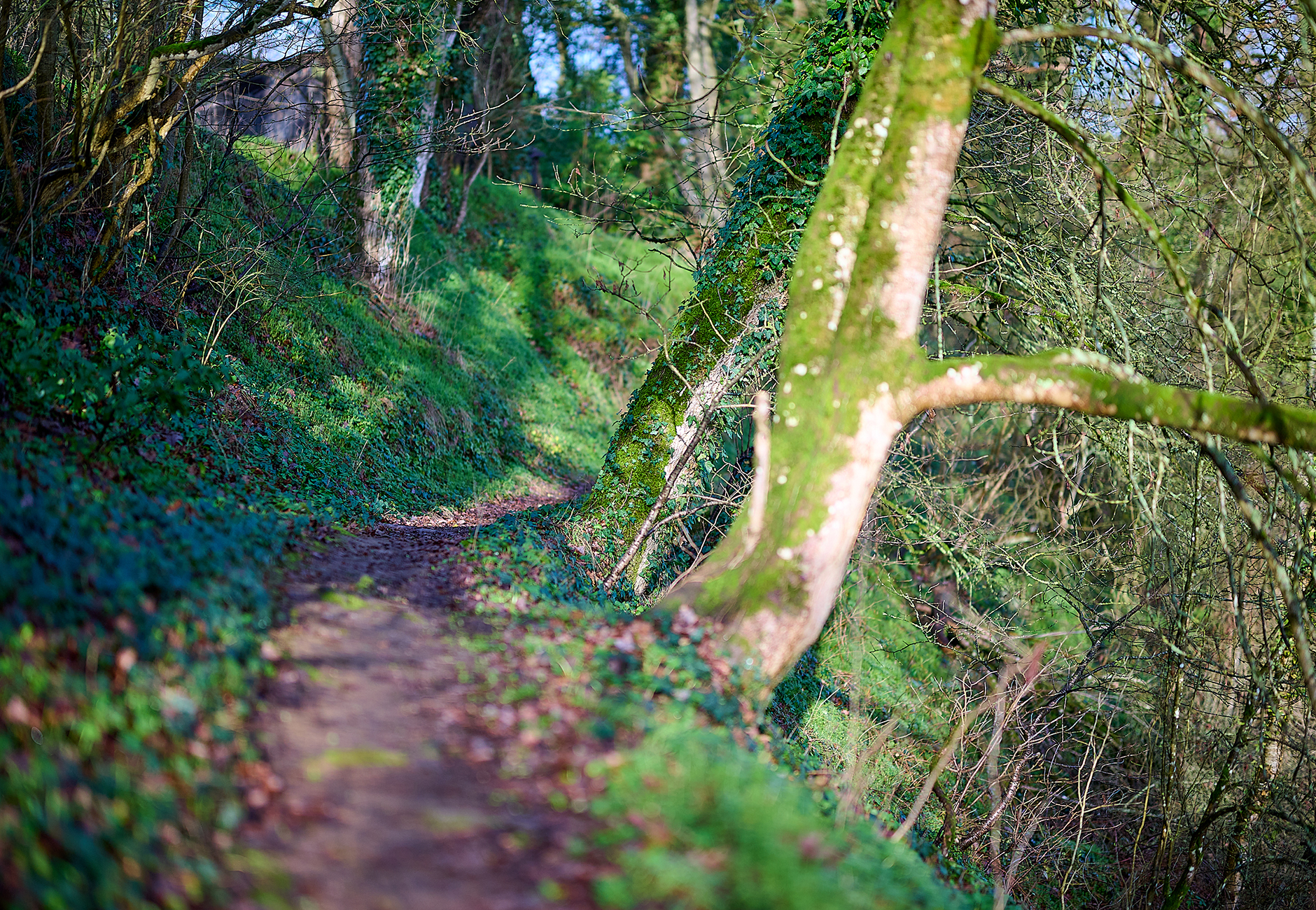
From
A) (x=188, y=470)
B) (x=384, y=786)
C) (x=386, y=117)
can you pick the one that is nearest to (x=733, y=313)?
(x=188, y=470)

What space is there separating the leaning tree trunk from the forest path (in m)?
1.59

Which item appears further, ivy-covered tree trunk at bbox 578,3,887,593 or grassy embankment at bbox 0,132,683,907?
ivy-covered tree trunk at bbox 578,3,887,593

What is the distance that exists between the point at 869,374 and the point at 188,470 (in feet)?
15.8

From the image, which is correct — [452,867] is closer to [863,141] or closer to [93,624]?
[93,624]

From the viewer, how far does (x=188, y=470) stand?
19.8 feet

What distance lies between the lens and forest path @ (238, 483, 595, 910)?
277 cm

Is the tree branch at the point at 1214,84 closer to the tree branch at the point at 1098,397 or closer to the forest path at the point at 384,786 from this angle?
the tree branch at the point at 1098,397

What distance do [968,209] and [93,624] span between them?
28.9 ft

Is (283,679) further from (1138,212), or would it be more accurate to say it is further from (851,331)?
(1138,212)

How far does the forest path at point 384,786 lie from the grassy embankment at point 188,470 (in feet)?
0.57

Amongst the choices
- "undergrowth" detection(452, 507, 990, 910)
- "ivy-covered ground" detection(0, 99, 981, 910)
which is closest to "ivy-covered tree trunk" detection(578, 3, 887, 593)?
"ivy-covered ground" detection(0, 99, 981, 910)

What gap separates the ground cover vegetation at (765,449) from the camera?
3.37 metres

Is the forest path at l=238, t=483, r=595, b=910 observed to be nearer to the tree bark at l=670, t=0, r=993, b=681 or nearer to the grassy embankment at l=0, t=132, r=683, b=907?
the grassy embankment at l=0, t=132, r=683, b=907

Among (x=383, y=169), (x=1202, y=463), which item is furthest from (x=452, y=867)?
(x=383, y=169)
